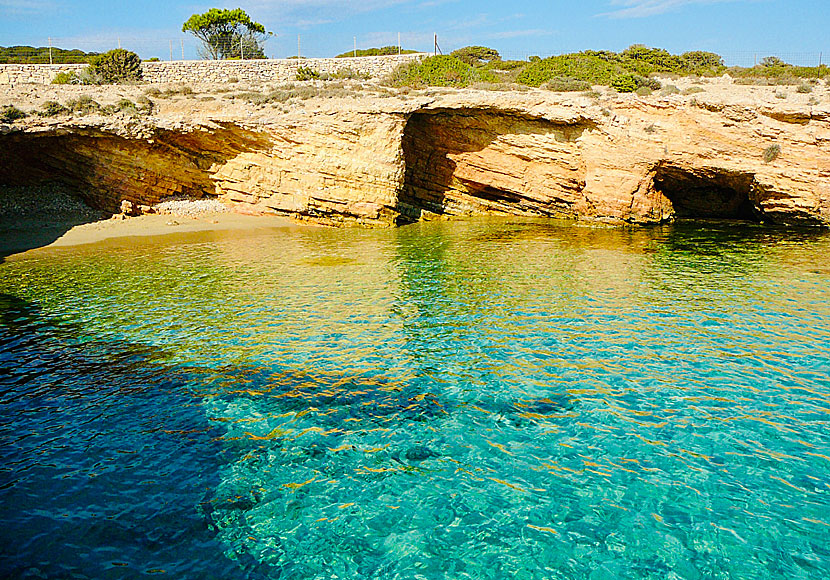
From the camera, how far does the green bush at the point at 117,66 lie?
37062mm

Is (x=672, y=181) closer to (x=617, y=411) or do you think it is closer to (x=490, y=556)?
(x=617, y=411)

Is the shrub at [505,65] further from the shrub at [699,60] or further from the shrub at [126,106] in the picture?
the shrub at [126,106]

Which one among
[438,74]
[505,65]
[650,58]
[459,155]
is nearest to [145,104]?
[459,155]

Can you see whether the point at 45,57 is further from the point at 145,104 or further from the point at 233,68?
the point at 145,104

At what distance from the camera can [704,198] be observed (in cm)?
3138

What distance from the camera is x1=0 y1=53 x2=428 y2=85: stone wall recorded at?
3866cm

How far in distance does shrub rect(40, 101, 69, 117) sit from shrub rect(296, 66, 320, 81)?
580 inches

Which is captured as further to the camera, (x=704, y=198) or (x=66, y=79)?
(x=66, y=79)

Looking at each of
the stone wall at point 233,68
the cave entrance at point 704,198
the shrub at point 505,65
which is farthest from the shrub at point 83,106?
the cave entrance at point 704,198

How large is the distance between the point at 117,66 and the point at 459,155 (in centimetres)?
2392

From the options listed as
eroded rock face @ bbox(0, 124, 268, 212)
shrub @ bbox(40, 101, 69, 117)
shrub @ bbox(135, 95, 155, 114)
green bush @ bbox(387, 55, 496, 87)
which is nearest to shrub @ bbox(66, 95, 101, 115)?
shrub @ bbox(40, 101, 69, 117)

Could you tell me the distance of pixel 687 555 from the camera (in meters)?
6.68

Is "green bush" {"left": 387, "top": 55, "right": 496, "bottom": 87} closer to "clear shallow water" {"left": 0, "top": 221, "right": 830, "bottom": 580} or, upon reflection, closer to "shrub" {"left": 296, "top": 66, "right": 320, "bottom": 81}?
"shrub" {"left": 296, "top": 66, "right": 320, "bottom": 81}

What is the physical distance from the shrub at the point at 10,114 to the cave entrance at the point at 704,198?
2852cm
